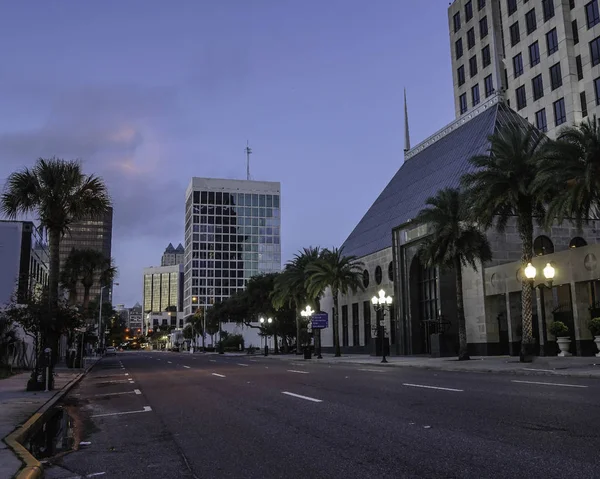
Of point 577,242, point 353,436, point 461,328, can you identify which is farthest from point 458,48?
point 353,436

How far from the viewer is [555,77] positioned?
2062 inches

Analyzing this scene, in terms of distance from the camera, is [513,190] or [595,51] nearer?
[513,190]

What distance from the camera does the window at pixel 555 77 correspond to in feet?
170

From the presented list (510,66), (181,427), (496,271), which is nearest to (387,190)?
(510,66)

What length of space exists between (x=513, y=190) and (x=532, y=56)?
3342 cm

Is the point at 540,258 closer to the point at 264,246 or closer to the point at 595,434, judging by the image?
the point at 595,434

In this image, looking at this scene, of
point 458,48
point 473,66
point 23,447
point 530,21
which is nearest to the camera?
point 23,447

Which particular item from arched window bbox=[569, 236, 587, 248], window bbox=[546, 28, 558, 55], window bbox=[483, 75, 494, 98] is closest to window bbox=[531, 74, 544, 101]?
window bbox=[546, 28, 558, 55]

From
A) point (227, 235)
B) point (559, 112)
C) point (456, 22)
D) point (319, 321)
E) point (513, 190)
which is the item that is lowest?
point (319, 321)

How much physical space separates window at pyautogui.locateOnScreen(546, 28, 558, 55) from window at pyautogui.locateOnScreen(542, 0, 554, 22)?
1.47 m

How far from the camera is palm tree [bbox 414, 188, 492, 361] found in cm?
3394

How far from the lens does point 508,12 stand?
58844 millimetres

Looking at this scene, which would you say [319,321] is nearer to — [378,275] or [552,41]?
[378,275]

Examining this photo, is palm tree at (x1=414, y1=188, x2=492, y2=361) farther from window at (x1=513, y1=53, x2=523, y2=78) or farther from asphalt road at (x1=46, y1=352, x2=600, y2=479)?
window at (x1=513, y1=53, x2=523, y2=78)
